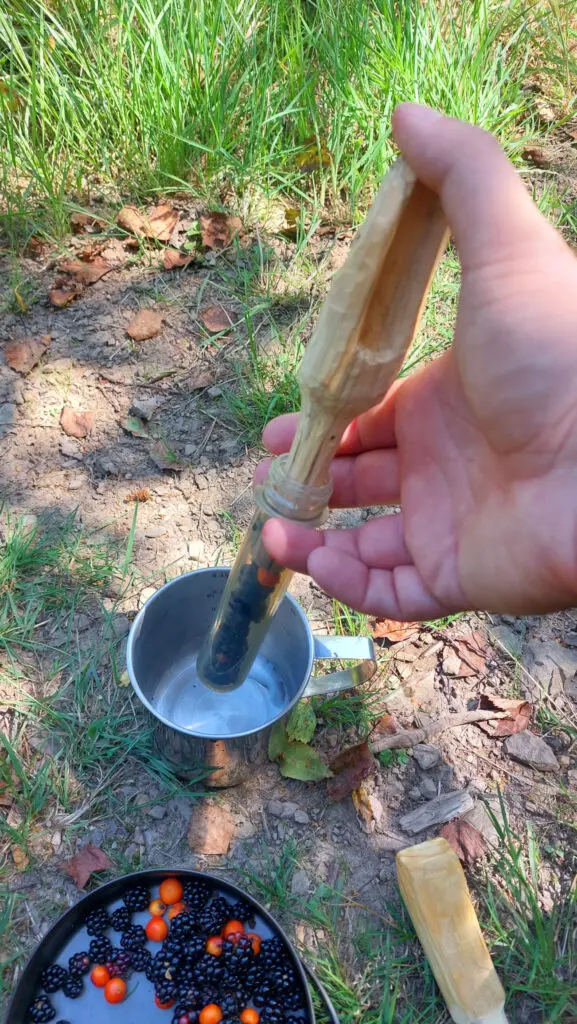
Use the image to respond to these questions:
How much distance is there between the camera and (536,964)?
5.49 ft

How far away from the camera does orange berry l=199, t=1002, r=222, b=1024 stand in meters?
1.57

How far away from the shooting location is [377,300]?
110cm

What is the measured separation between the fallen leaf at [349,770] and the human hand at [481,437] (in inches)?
22.4

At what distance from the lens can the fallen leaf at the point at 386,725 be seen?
6.65ft

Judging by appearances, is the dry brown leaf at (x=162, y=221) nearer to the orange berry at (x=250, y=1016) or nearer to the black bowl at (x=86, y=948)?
the black bowl at (x=86, y=948)

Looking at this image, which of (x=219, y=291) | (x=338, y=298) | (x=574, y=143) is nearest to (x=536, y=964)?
(x=338, y=298)

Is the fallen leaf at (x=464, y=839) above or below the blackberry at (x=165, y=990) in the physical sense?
above

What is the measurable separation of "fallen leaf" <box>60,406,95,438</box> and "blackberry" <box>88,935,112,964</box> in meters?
1.45

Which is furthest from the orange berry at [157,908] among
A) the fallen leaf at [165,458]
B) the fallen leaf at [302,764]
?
the fallen leaf at [165,458]

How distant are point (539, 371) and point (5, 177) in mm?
2256

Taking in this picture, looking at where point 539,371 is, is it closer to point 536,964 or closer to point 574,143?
point 536,964

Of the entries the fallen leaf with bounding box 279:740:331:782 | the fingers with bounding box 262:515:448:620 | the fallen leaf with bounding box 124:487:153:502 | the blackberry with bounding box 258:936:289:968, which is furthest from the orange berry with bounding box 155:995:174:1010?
the fallen leaf with bounding box 124:487:153:502

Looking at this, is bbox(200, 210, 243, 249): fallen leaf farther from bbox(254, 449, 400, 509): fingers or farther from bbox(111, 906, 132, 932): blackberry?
bbox(111, 906, 132, 932): blackberry

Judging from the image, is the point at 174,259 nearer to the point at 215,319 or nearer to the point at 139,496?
the point at 215,319
